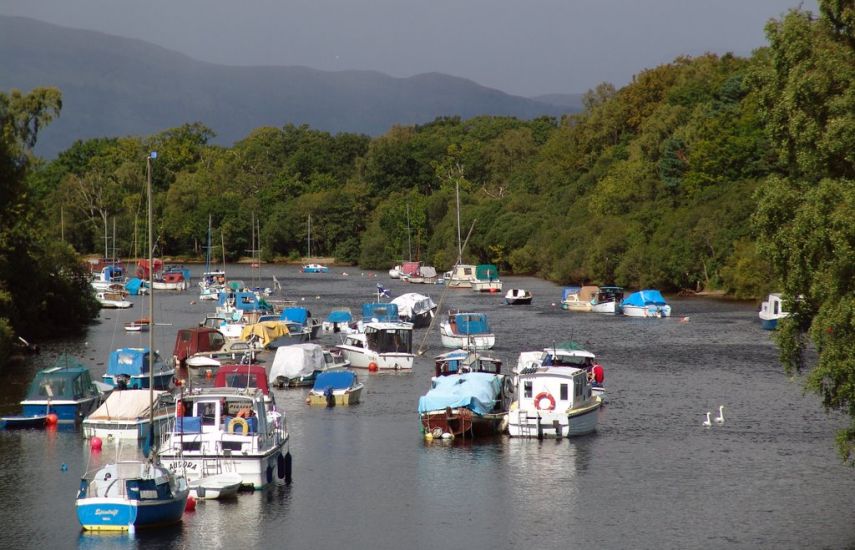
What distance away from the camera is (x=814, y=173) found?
3338cm

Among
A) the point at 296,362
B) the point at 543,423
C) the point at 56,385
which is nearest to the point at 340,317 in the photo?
the point at 296,362

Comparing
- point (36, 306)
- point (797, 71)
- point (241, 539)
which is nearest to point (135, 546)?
point (241, 539)

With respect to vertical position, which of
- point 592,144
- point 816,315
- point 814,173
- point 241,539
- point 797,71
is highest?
point 592,144

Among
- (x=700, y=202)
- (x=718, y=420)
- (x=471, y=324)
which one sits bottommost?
(x=718, y=420)

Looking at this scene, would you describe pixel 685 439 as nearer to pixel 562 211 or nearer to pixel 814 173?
pixel 814 173

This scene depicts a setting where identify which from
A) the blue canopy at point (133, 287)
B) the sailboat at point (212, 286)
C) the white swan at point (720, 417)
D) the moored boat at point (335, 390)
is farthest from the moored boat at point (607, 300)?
the blue canopy at point (133, 287)

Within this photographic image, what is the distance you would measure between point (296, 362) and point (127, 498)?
3242cm

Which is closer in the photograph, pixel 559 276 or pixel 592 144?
pixel 559 276

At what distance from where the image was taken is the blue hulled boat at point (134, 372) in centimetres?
6664

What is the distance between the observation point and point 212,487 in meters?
41.4

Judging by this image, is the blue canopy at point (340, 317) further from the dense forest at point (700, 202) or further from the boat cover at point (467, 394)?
the boat cover at point (467, 394)

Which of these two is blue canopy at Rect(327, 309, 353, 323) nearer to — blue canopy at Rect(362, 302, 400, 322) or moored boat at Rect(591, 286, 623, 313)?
blue canopy at Rect(362, 302, 400, 322)

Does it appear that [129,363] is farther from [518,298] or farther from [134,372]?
[518,298]

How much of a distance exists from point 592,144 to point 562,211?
21.5 meters
